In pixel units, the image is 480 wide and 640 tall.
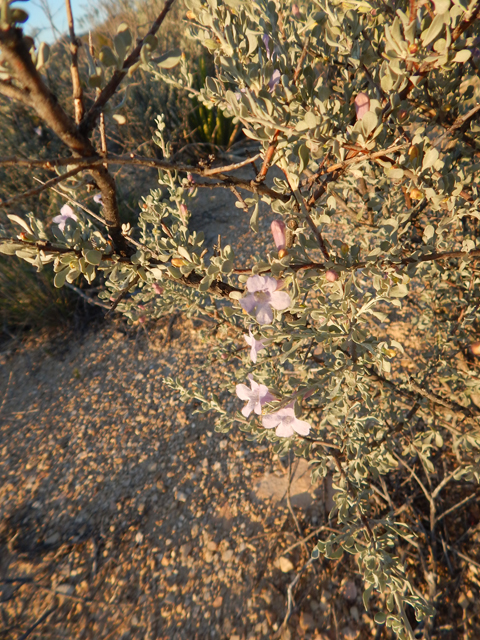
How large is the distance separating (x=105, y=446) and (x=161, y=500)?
0.48 meters

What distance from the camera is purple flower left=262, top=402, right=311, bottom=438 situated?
930 mm

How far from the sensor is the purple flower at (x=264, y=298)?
0.71 metres

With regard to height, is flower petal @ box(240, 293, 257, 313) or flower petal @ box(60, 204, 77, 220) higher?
flower petal @ box(60, 204, 77, 220)

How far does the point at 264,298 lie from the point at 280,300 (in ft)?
0.15

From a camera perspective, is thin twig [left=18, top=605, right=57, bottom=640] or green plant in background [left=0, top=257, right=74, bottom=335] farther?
green plant in background [left=0, top=257, right=74, bottom=335]

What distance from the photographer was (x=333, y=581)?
131cm

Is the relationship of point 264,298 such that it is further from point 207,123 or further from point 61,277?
point 207,123

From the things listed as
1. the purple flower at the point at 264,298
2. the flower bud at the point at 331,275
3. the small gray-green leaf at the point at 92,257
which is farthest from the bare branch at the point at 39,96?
the flower bud at the point at 331,275

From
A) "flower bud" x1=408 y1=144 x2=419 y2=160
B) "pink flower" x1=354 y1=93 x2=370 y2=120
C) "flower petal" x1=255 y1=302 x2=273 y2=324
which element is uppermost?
"pink flower" x1=354 y1=93 x2=370 y2=120

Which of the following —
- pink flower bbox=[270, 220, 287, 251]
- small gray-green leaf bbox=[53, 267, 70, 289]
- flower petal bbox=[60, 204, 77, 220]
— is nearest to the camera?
small gray-green leaf bbox=[53, 267, 70, 289]

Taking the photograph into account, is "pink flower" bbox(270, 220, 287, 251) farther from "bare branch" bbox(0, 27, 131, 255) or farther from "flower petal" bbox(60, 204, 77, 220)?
"flower petal" bbox(60, 204, 77, 220)

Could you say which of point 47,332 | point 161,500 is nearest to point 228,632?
point 161,500

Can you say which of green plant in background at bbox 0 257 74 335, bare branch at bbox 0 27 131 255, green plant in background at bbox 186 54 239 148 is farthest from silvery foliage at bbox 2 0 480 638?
green plant in background at bbox 186 54 239 148

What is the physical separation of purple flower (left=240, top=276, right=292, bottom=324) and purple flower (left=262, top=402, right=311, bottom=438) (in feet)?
1.00
